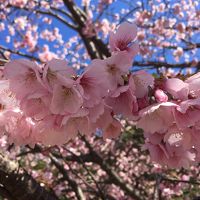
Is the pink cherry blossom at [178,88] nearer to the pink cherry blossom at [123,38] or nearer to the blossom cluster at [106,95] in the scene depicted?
the blossom cluster at [106,95]

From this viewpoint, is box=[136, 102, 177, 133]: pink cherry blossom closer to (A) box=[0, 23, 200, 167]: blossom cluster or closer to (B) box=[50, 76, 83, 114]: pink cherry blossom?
(A) box=[0, 23, 200, 167]: blossom cluster

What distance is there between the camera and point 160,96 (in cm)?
108

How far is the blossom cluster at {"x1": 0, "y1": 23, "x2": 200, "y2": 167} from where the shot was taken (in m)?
1.04

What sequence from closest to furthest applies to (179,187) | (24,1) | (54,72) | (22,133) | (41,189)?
(54,72), (22,133), (41,189), (179,187), (24,1)

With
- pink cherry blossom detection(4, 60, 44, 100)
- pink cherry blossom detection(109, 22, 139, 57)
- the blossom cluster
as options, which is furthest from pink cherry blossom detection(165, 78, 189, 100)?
pink cherry blossom detection(4, 60, 44, 100)

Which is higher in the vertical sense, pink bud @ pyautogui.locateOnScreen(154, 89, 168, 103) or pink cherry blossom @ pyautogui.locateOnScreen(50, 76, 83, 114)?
pink cherry blossom @ pyautogui.locateOnScreen(50, 76, 83, 114)

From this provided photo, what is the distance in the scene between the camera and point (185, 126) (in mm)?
1062

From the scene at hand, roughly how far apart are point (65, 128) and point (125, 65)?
278mm

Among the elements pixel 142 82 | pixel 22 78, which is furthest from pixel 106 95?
pixel 22 78

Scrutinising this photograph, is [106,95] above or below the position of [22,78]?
below

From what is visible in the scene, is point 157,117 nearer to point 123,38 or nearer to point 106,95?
point 106,95

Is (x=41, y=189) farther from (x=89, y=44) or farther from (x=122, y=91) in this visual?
(x=89, y=44)

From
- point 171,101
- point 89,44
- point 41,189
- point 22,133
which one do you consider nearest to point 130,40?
point 171,101

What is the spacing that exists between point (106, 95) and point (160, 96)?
0.16 m
